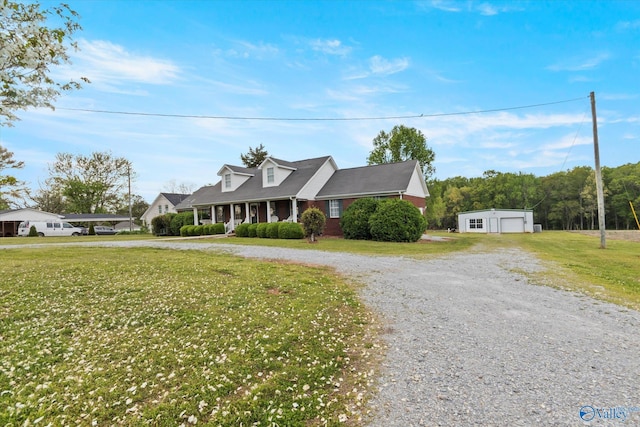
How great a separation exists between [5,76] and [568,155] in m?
28.9

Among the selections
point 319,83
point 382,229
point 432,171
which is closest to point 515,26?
point 319,83

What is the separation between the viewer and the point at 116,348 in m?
4.32

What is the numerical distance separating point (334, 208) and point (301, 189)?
2810mm

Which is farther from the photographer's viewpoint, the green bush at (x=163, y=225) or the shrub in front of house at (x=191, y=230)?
the green bush at (x=163, y=225)

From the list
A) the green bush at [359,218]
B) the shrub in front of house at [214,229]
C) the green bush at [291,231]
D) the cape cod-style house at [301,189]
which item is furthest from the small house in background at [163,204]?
the green bush at [359,218]

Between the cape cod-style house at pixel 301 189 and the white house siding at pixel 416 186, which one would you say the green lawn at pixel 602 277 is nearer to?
the cape cod-style house at pixel 301 189

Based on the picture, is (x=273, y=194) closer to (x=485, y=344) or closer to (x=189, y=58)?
(x=189, y=58)

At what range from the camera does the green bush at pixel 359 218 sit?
19906 millimetres

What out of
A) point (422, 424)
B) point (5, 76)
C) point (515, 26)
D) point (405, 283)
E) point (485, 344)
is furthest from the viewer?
point (515, 26)

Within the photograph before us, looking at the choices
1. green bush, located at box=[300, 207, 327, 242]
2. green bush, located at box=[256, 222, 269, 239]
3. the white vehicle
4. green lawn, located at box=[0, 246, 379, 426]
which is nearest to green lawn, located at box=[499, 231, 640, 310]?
green lawn, located at box=[0, 246, 379, 426]

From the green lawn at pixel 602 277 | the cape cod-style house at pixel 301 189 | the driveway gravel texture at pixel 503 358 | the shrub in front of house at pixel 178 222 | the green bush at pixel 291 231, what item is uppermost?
the cape cod-style house at pixel 301 189

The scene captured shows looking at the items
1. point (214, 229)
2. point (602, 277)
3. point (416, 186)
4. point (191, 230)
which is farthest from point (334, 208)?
point (602, 277)

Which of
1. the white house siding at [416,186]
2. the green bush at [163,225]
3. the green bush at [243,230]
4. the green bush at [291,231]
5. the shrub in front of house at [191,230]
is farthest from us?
the green bush at [163,225]

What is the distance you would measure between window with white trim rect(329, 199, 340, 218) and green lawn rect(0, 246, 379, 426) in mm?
16175
